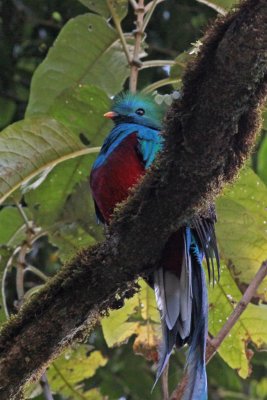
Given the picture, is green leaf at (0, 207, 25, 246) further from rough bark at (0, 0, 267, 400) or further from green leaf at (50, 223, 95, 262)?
rough bark at (0, 0, 267, 400)

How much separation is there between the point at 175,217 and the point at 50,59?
5.86ft

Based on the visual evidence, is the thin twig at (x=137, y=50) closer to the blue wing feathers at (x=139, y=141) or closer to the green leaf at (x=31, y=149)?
the blue wing feathers at (x=139, y=141)

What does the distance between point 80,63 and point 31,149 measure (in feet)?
2.23

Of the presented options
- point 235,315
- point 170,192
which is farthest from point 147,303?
point 170,192

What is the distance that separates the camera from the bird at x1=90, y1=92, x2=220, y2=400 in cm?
282

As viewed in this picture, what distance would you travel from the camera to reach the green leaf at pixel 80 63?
3.87 metres

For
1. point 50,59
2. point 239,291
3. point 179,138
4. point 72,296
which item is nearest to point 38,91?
point 50,59

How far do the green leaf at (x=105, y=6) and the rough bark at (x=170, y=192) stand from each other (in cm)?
162

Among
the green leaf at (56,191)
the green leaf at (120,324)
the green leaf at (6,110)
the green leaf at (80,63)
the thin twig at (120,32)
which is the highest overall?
the thin twig at (120,32)

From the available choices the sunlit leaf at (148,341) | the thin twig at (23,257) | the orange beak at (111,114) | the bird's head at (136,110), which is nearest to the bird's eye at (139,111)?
the bird's head at (136,110)

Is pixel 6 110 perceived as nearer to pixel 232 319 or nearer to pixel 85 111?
pixel 85 111

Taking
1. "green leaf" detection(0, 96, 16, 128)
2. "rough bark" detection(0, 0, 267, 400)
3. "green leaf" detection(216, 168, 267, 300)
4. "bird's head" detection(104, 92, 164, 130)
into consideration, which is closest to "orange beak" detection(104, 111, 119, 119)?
"bird's head" detection(104, 92, 164, 130)

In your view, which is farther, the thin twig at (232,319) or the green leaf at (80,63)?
the green leaf at (80,63)

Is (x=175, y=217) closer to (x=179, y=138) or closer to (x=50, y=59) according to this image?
(x=179, y=138)
